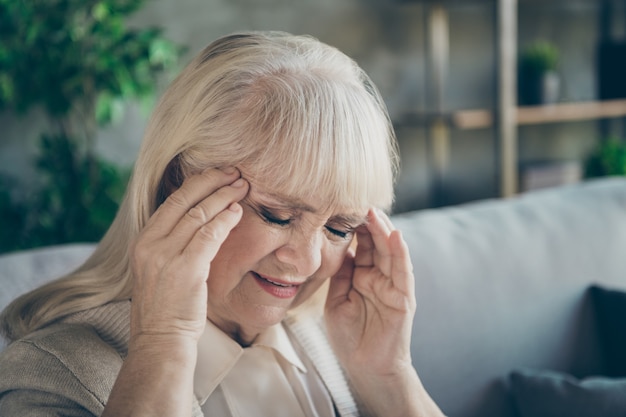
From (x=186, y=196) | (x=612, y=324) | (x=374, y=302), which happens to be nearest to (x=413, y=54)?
(x=612, y=324)

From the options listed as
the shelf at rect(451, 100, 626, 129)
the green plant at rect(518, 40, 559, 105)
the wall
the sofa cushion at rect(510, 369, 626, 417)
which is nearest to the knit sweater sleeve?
the sofa cushion at rect(510, 369, 626, 417)

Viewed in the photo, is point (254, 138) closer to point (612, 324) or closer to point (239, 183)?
point (239, 183)

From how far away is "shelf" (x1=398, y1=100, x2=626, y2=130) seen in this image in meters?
3.13

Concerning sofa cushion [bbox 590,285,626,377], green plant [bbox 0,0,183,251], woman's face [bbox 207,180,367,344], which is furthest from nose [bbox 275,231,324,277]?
green plant [bbox 0,0,183,251]

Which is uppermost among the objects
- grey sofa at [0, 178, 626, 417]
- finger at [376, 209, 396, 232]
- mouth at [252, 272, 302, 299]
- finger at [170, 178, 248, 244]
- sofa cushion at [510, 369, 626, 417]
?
finger at [170, 178, 248, 244]

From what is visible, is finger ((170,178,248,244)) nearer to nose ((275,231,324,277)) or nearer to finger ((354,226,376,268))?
nose ((275,231,324,277))

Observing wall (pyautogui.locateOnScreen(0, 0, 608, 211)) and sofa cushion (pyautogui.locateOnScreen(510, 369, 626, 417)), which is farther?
wall (pyautogui.locateOnScreen(0, 0, 608, 211))

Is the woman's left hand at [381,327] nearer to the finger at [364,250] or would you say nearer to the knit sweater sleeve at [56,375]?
the finger at [364,250]

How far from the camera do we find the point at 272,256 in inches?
42.7

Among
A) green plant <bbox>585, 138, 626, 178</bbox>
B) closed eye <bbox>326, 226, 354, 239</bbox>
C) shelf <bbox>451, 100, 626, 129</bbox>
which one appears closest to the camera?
closed eye <bbox>326, 226, 354, 239</bbox>

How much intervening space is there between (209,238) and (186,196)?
73 mm

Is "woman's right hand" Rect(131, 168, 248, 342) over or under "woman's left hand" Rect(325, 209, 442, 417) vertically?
over

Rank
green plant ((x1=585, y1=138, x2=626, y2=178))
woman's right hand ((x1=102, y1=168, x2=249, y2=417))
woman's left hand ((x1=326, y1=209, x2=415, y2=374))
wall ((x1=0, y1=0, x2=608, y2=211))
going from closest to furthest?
woman's right hand ((x1=102, y1=168, x2=249, y2=417)) < woman's left hand ((x1=326, y1=209, x2=415, y2=374)) < wall ((x1=0, y1=0, x2=608, y2=211)) < green plant ((x1=585, y1=138, x2=626, y2=178))

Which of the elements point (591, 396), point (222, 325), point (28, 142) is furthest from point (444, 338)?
point (28, 142)
